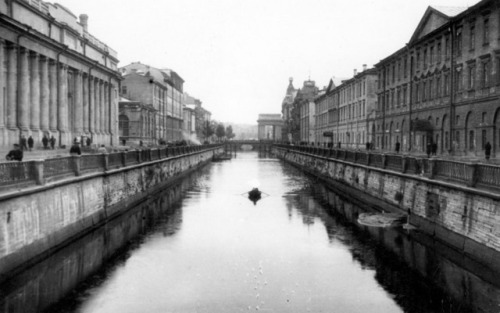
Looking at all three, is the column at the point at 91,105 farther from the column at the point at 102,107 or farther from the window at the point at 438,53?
the window at the point at 438,53

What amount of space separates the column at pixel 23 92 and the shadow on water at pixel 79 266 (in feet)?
51.4

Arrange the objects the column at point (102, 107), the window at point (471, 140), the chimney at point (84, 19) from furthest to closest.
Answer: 1. the chimney at point (84, 19)
2. the column at point (102, 107)
3. the window at point (471, 140)

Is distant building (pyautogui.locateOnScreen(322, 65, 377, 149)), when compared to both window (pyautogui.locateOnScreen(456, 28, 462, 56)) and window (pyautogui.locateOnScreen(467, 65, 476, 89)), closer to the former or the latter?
window (pyautogui.locateOnScreen(456, 28, 462, 56))

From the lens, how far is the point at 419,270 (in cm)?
1630

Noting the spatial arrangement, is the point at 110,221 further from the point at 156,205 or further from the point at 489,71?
the point at 489,71

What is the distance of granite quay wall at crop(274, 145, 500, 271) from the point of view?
15445 mm

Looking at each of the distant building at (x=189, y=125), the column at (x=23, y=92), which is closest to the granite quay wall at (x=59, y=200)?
the column at (x=23, y=92)

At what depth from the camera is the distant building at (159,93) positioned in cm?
8325

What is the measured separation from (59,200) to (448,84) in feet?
111

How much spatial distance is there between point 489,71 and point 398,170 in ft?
45.5

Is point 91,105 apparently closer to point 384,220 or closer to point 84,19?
point 84,19

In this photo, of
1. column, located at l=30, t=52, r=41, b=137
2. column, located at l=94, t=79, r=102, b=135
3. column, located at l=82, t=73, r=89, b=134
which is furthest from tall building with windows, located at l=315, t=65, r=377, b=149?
column, located at l=30, t=52, r=41, b=137

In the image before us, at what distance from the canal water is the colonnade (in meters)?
16.5

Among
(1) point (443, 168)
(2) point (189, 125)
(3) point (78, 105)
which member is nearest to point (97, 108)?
(3) point (78, 105)
